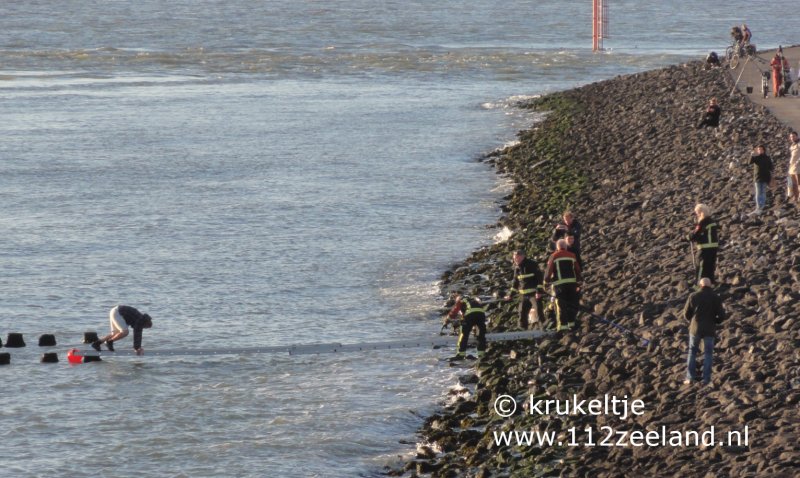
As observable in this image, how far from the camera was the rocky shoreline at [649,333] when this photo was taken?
17.0 meters

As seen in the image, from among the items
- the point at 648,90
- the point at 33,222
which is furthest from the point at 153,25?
the point at 33,222

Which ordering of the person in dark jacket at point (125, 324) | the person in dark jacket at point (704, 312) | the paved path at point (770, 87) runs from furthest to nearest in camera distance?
the paved path at point (770, 87) < the person in dark jacket at point (125, 324) < the person in dark jacket at point (704, 312)

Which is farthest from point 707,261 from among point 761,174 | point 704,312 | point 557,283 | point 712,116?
point 712,116

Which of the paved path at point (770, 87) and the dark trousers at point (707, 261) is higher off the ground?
the paved path at point (770, 87)

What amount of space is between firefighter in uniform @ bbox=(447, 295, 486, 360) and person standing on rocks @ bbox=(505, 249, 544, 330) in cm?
81

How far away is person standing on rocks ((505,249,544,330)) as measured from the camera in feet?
76.8

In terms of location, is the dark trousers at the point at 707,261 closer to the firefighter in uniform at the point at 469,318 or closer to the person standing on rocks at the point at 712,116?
the firefighter in uniform at the point at 469,318

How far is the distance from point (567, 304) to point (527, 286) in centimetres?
95

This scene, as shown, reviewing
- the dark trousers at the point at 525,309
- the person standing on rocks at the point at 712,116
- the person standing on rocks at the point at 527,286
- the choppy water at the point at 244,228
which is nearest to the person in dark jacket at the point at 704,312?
the choppy water at the point at 244,228

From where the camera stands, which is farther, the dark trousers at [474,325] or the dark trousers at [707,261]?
the dark trousers at [474,325]

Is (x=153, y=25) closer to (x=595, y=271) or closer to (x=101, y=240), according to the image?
(x=101, y=240)

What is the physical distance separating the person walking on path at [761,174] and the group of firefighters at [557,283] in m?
3.93

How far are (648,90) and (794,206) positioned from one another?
30356 millimetres

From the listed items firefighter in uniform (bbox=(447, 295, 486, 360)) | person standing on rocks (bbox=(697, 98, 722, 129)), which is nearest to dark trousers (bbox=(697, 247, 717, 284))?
firefighter in uniform (bbox=(447, 295, 486, 360))
